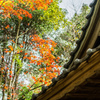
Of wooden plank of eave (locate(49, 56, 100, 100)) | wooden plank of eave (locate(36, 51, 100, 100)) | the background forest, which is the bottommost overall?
wooden plank of eave (locate(49, 56, 100, 100))

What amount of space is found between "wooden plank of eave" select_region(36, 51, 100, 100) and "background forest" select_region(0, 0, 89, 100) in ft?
26.1

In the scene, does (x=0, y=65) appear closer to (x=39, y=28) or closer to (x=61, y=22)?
(x=39, y=28)

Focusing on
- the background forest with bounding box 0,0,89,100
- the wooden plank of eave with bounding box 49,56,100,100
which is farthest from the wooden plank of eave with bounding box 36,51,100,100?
the background forest with bounding box 0,0,89,100

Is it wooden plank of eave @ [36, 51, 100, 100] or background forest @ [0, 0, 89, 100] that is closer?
wooden plank of eave @ [36, 51, 100, 100]

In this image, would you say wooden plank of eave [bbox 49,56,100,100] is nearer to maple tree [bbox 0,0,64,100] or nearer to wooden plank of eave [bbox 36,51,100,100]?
wooden plank of eave [bbox 36,51,100,100]

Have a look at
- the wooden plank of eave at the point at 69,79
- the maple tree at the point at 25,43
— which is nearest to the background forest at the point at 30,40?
the maple tree at the point at 25,43

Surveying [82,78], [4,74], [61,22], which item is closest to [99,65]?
[82,78]

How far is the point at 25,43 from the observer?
13.6 m

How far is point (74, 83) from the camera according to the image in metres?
2.55

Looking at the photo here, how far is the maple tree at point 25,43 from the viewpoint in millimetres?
11836

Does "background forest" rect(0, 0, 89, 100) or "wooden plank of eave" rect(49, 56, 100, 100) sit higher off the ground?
"background forest" rect(0, 0, 89, 100)

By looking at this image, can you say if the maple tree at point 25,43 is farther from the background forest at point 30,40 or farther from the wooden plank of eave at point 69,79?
the wooden plank of eave at point 69,79

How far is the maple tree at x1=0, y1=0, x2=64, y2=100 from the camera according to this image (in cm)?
1184

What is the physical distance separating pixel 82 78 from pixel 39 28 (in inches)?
446
